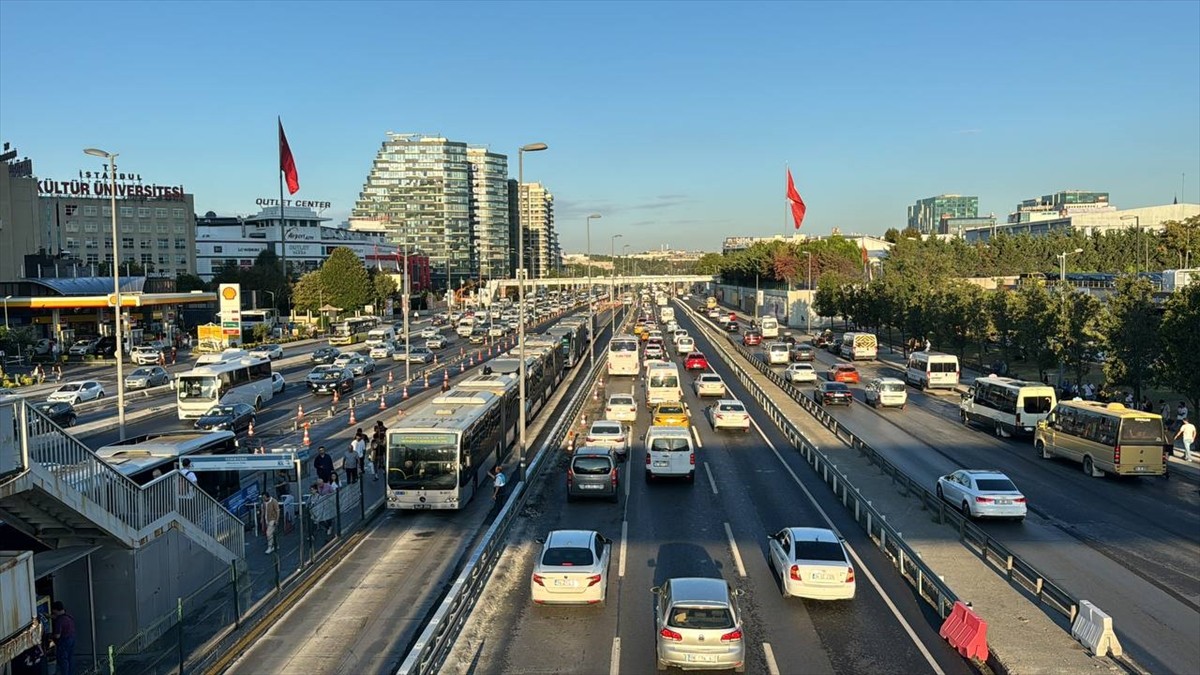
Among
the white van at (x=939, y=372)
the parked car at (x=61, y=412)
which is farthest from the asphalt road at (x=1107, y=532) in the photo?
the parked car at (x=61, y=412)

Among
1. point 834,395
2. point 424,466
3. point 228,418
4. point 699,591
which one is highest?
point 424,466

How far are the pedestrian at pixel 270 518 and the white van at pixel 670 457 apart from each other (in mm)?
11387

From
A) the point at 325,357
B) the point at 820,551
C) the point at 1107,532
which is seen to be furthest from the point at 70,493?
the point at 325,357

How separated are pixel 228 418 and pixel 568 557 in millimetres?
26387

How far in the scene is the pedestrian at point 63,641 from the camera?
14.6 metres

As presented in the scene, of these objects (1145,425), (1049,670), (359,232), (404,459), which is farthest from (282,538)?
(359,232)

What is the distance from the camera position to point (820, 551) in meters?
17.3

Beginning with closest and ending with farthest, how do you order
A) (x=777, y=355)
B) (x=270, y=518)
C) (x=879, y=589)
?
(x=879, y=589)
(x=270, y=518)
(x=777, y=355)

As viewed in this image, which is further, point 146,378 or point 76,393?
point 146,378

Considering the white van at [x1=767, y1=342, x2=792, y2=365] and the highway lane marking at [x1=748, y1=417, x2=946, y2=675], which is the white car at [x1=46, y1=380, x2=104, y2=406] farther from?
the white van at [x1=767, y1=342, x2=792, y2=365]

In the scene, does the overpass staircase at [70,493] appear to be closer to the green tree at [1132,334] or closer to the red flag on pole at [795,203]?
the green tree at [1132,334]

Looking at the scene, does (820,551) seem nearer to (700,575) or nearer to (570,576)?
(700,575)

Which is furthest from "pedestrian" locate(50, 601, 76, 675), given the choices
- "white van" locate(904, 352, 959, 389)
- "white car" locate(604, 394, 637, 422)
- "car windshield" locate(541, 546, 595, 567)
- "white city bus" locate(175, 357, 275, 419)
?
"white van" locate(904, 352, 959, 389)

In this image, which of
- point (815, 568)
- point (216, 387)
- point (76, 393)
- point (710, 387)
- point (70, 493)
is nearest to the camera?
point (70, 493)
